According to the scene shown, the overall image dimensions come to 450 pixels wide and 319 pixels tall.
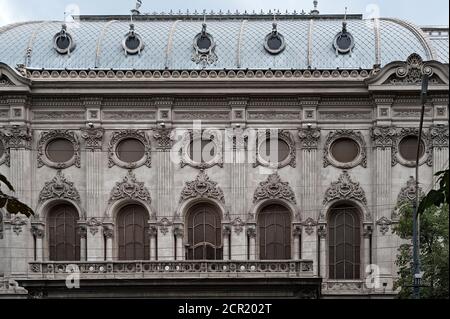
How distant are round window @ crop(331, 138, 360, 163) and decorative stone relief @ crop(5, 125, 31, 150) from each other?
16060mm

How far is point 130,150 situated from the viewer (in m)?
61.9

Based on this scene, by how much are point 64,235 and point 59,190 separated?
2.41 m

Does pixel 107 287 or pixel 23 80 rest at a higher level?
pixel 23 80

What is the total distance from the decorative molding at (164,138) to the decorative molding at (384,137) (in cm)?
1063

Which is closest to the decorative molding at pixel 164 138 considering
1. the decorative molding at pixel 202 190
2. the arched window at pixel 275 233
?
the decorative molding at pixel 202 190

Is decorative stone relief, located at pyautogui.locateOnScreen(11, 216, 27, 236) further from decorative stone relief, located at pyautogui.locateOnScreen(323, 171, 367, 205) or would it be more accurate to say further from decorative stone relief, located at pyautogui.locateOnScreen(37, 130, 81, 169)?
decorative stone relief, located at pyautogui.locateOnScreen(323, 171, 367, 205)

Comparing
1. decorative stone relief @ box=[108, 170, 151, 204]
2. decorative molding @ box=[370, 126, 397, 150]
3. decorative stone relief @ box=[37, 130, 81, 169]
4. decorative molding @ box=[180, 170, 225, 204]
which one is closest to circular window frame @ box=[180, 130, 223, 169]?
decorative molding @ box=[180, 170, 225, 204]

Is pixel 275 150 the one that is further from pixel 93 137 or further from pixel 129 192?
pixel 93 137

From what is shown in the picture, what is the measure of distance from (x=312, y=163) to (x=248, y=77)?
5604 millimetres

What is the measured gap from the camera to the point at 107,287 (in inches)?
→ 2176

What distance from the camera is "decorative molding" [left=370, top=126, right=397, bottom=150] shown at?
198ft
